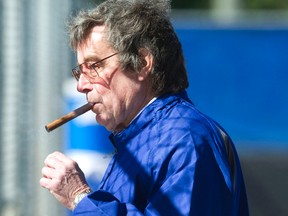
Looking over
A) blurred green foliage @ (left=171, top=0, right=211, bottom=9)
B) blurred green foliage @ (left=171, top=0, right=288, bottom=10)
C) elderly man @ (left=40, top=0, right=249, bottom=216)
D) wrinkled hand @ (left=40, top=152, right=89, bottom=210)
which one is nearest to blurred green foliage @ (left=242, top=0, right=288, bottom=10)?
blurred green foliage @ (left=171, top=0, right=288, bottom=10)

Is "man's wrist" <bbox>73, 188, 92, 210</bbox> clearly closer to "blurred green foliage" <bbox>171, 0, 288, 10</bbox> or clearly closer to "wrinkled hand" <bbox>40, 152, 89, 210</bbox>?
"wrinkled hand" <bbox>40, 152, 89, 210</bbox>

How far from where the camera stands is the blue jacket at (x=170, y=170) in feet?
8.85

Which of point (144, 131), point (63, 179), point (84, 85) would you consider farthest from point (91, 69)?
point (63, 179)

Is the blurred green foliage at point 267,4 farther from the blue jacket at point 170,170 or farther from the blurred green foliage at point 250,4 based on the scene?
the blue jacket at point 170,170

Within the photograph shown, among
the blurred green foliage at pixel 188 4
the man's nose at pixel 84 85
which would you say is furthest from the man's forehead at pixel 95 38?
the blurred green foliage at pixel 188 4

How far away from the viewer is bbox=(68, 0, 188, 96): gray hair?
9.72ft

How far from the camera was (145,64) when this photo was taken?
118 inches

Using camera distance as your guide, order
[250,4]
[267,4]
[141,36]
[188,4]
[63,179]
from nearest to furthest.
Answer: [63,179]
[141,36]
[267,4]
[250,4]
[188,4]

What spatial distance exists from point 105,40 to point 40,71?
151 inches

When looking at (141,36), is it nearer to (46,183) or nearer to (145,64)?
(145,64)

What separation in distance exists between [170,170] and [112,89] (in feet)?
1.29

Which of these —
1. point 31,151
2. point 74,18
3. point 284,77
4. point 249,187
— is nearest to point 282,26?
point 284,77

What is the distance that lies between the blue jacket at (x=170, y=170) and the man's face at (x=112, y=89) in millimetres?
52

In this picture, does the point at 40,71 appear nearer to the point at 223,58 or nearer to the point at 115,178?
the point at 223,58
